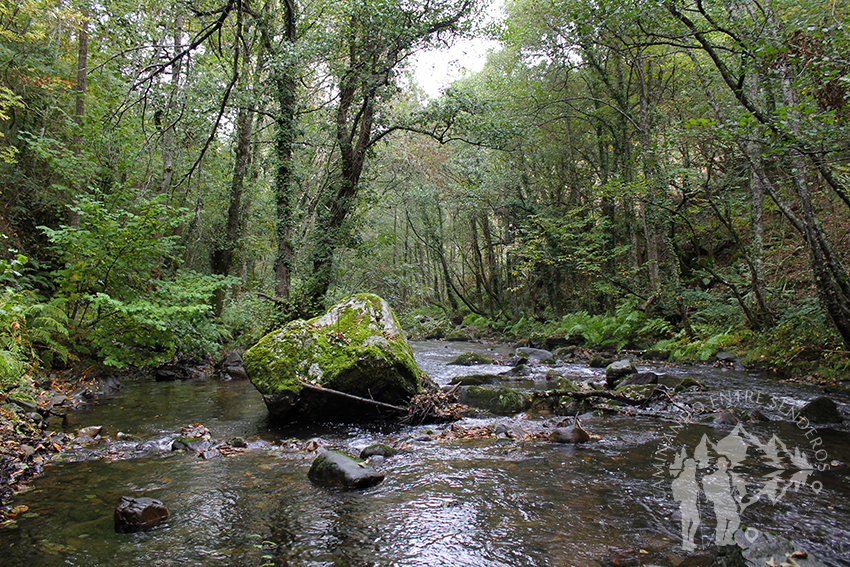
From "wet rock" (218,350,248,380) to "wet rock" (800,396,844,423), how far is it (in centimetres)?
1112

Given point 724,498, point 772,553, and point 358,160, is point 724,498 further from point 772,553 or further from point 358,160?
point 358,160

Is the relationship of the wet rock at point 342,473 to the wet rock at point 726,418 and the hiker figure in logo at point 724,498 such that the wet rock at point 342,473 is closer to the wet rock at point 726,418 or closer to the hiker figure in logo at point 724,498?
the hiker figure in logo at point 724,498

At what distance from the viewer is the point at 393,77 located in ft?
33.4

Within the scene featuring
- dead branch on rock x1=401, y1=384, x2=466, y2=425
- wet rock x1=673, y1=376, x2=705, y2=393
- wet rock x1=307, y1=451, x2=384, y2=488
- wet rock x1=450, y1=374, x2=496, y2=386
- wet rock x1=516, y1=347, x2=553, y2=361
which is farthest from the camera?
wet rock x1=516, y1=347, x2=553, y2=361

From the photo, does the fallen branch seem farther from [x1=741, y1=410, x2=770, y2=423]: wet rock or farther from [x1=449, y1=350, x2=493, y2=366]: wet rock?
[x1=449, y1=350, x2=493, y2=366]: wet rock

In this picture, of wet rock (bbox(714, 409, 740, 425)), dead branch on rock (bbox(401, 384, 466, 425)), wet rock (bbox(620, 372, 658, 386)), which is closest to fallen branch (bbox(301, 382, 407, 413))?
dead branch on rock (bbox(401, 384, 466, 425))

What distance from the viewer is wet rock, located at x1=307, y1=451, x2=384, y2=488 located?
13.5 feet

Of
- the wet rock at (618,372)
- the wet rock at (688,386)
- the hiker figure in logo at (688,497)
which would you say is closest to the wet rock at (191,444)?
the hiker figure in logo at (688,497)

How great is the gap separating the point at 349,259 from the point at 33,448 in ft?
31.0

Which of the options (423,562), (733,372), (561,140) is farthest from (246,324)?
(561,140)

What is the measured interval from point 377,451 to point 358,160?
8431 mm

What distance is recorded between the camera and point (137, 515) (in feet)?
10.3

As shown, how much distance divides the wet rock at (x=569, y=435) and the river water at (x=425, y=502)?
13 centimetres

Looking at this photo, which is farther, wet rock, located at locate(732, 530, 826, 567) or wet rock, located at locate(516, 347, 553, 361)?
wet rock, located at locate(516, 347, 553, 361)
